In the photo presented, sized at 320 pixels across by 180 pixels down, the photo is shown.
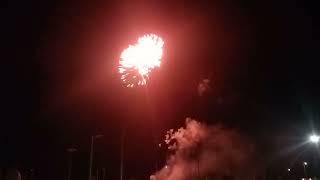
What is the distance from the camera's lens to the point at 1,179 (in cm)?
9388

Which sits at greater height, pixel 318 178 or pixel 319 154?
Answer: pixel 318 178

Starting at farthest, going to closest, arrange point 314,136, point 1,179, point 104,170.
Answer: point 104,170 < point 1,179 < point 314,136

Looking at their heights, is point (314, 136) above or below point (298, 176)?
below

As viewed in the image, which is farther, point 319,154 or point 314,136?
point 319,154

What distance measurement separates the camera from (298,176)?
127438 mm

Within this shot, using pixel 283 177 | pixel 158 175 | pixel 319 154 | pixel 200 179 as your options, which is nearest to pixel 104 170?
pixel 158 175

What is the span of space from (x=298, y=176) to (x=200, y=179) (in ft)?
128

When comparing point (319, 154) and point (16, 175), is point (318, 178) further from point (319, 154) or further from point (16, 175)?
point (16, 175)

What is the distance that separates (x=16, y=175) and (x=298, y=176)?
252ft

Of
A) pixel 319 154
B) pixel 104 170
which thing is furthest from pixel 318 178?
pixel 319 154

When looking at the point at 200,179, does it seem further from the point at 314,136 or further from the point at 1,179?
the point at 314,136

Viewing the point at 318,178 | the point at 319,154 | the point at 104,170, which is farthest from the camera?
the point at 104,170

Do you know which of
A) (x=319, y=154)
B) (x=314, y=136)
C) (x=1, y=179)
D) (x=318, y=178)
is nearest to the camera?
(x=314, y=136)

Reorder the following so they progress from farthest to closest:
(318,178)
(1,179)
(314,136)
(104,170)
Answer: (104,170)
(318,178)
(1,179)
(314,136)
